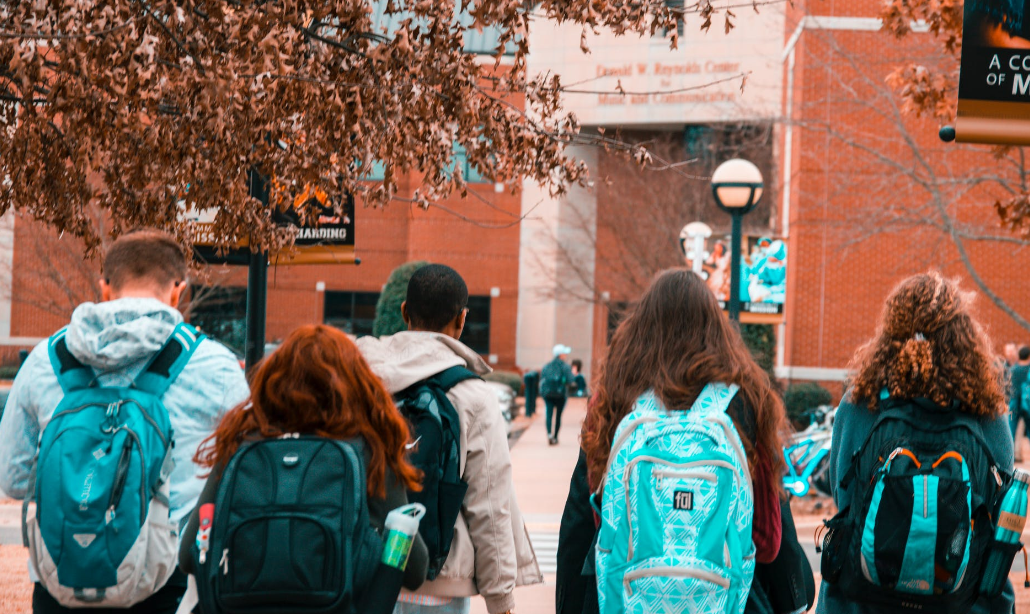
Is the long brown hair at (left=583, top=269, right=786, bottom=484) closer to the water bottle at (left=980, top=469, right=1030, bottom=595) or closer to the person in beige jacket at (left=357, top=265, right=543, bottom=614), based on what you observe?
the person in beige jacket at (left=357, top=265, right=543, bottom=614)

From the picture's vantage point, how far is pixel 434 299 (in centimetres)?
412

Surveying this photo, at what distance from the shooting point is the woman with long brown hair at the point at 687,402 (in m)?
3.40

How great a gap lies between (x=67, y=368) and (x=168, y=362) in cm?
31

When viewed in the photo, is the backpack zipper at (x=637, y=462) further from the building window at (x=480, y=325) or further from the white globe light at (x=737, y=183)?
the building window at (x=480, y=325)

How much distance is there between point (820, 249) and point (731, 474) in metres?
22.9

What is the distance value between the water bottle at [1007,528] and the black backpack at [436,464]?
1.78 metres

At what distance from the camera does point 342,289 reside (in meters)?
44.5

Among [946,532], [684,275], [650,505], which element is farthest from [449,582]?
[946,532]

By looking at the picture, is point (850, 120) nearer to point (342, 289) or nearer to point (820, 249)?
point (820, 249)

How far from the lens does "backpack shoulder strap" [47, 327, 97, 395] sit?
354 centimetres

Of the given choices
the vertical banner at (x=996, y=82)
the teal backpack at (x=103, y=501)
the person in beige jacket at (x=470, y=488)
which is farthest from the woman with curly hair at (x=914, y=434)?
the teal backpack at (x=103, y=501)

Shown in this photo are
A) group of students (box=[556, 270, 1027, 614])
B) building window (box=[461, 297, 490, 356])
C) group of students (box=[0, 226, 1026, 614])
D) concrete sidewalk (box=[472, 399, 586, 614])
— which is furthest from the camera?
building window (box=[461, 297, 490, 356])

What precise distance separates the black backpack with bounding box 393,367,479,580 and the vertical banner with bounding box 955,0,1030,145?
11.5ft

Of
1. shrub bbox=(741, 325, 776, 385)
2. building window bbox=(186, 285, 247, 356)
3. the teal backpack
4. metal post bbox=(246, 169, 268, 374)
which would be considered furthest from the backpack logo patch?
building window bbox=(186, 285, 247, 356)
